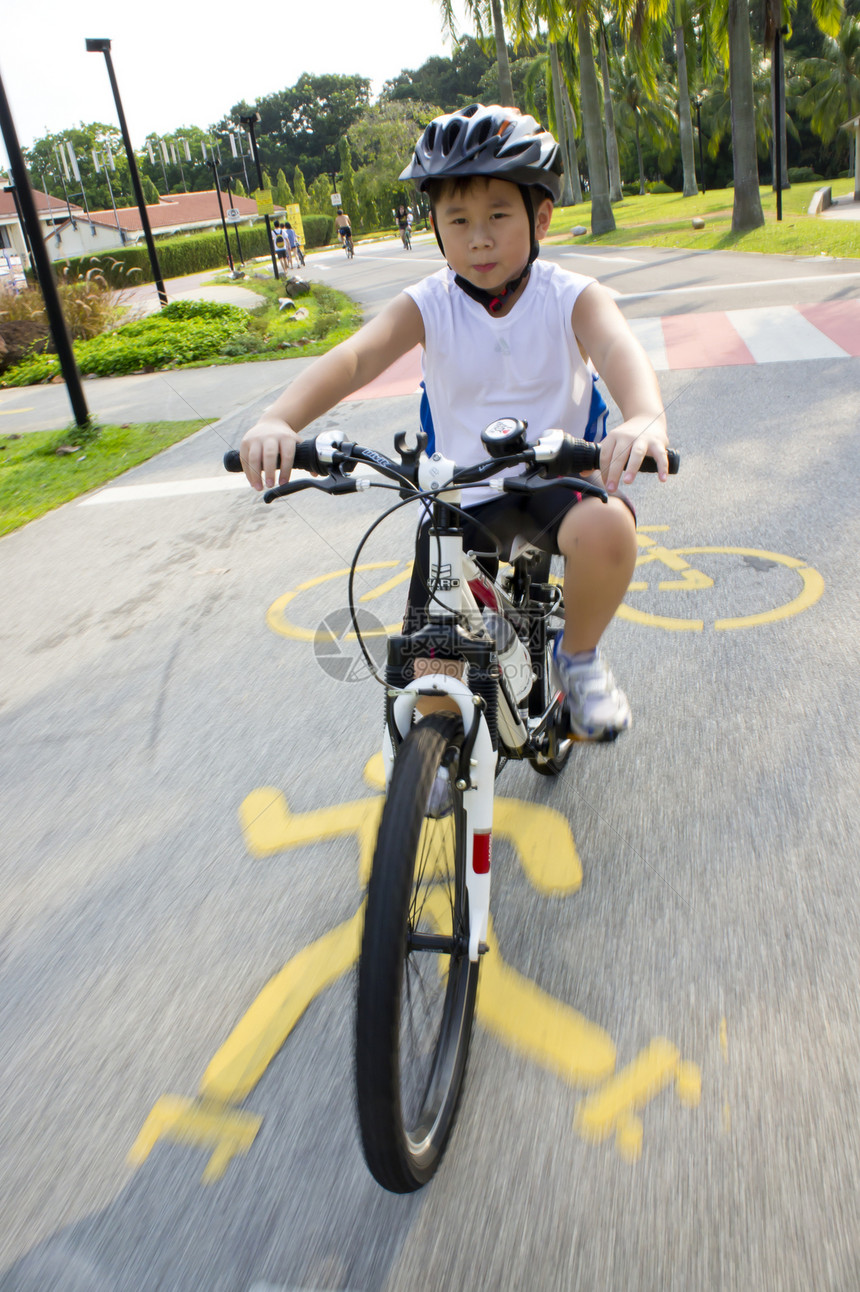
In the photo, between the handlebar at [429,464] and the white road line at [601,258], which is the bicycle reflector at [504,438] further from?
the white road line at [601,258]

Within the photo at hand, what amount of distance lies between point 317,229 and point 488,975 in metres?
58.9

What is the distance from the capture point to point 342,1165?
1.72 meters

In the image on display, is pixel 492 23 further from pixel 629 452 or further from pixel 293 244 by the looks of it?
pixel 629 452

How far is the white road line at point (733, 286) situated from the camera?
11.6 m

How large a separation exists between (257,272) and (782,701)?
33909mm

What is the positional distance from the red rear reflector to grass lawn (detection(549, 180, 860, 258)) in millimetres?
15040

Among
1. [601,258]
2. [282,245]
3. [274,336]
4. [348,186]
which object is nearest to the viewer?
[274,336]

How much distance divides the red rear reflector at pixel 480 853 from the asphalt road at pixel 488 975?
44 centimetres

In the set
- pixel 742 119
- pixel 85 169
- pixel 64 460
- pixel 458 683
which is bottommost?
pixel 64 460

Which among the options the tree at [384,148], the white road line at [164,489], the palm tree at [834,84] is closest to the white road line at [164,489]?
the white road line at [164,489]

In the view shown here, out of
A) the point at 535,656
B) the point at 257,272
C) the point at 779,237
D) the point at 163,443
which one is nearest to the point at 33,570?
the point at 163,443

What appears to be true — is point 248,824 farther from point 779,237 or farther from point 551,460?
point 779,237

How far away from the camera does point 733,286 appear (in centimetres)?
1201

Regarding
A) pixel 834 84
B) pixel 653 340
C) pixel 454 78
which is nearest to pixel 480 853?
pixel 653 340
